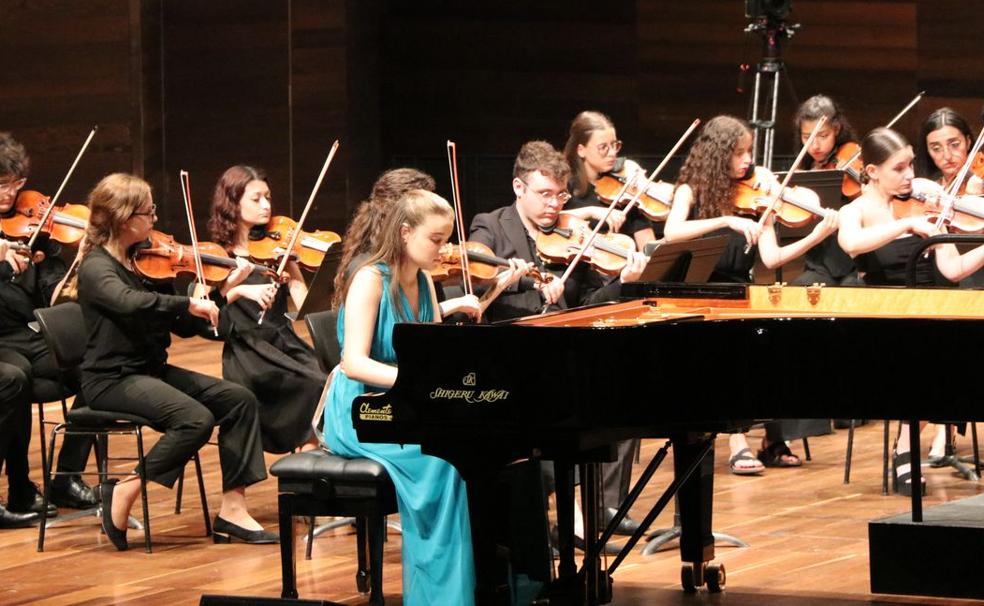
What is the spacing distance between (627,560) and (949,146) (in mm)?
2359

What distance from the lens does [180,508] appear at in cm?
528

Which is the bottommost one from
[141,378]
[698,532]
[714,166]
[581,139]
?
[698,532]

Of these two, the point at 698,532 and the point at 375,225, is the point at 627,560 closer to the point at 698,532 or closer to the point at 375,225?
the point at 698,532

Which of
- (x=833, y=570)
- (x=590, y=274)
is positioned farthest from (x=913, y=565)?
(x=590, y=274)

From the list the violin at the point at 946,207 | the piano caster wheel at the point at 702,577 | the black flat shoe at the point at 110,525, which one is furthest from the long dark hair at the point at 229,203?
the violin at the point at 946,207

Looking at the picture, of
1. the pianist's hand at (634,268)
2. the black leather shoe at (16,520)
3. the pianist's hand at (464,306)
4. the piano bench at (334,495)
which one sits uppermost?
the pianist's hand at (634,268)

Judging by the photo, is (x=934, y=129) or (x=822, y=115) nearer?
(x=934, y=129)

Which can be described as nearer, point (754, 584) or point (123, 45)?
point (754, 584)

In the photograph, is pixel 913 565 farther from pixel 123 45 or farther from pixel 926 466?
pixel 123 45

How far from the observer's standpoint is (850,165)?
6293 mm

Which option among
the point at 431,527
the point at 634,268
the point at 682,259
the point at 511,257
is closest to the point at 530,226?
the point at 511,257

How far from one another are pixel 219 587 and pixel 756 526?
5.42 ft

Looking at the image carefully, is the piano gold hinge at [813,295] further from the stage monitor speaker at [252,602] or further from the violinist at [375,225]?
the stage monitor speaker at [252,602]

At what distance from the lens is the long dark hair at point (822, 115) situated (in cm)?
616
